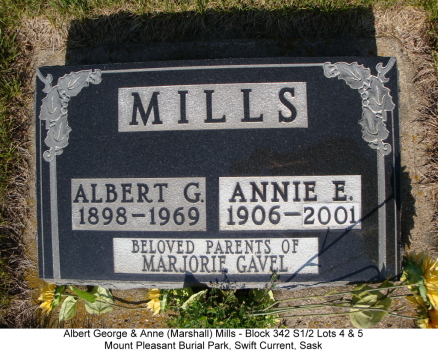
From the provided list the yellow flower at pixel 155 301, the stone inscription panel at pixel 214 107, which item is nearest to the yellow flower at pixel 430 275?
the stone inscription panel at pixel 214 107

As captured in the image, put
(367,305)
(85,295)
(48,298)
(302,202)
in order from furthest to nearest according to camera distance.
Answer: (48,298) < (85,295) < (302,202) < (367,305)

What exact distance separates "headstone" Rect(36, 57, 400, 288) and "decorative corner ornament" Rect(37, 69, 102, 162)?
0.02 metres

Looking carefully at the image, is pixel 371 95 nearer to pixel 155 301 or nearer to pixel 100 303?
pixel 155 301

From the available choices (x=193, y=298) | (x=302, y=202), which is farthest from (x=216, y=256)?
(x=302, y=202)

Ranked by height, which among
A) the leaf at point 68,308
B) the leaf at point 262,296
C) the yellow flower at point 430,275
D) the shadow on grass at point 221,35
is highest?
the shadow on grass at point 221,35

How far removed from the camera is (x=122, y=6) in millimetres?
3072

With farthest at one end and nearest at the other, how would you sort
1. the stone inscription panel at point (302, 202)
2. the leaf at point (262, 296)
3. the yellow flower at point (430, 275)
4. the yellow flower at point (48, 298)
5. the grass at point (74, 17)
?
the grass at point (74, 17)
the yellow flower at point (48, 298)
the leaf at point (262, 296)
the stone inscription panel at point (302, 202)
the yellow flower at point (430, 275)

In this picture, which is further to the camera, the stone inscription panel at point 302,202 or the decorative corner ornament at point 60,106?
the decorative corner ornament at point 60,106

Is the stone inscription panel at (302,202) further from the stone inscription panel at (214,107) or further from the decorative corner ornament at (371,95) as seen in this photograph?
the stone inscription panel at (214,107)

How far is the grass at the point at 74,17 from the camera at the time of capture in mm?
2971

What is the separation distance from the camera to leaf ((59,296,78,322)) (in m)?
2.83

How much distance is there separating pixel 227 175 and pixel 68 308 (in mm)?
1882

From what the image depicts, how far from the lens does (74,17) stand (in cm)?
311

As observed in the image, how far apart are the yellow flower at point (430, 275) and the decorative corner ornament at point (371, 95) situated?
0.84 meters
